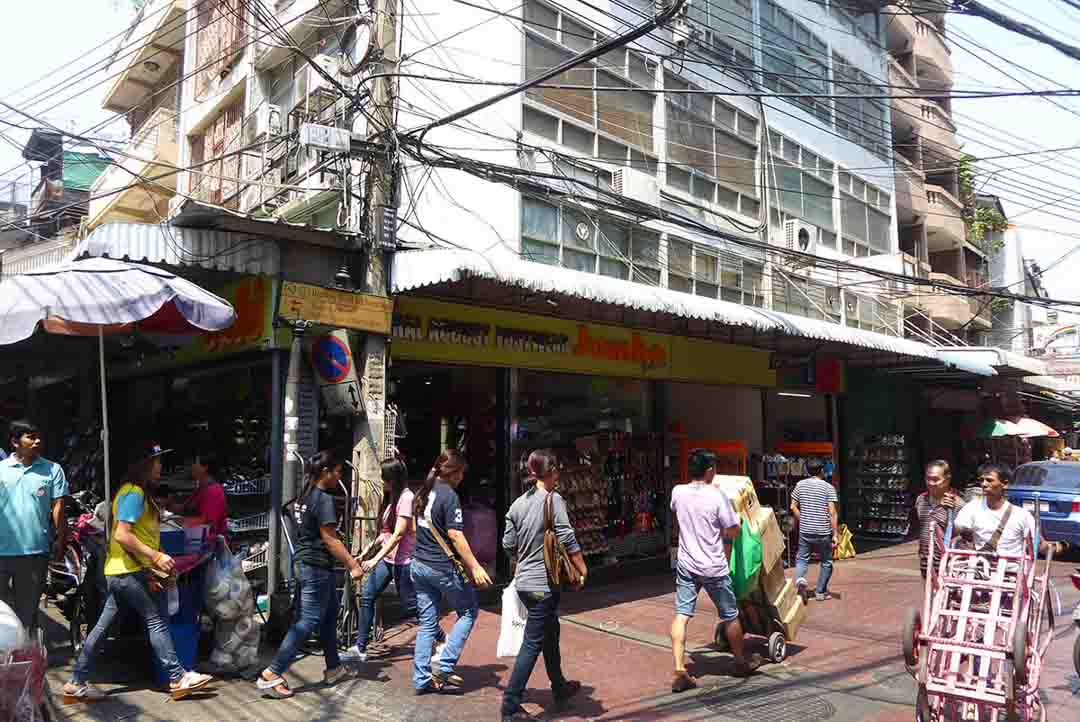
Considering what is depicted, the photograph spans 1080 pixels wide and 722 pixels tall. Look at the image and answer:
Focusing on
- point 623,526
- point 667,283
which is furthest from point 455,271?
point 667,283

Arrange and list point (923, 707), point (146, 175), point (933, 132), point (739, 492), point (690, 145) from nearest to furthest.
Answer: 1. point (923, 707)
2. point (739, 492)
3. point (690, 145)
4. point (146, 175)
5. point (933, 132)

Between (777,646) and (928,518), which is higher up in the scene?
(928,518)

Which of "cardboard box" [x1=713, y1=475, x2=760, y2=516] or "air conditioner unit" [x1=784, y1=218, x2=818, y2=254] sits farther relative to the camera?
"air conditioner unit" [x1=784, y1=218, x2=818, y2=254]

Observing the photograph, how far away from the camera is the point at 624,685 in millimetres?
5980

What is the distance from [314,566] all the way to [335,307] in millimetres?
2874

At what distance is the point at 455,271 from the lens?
7.07 metres

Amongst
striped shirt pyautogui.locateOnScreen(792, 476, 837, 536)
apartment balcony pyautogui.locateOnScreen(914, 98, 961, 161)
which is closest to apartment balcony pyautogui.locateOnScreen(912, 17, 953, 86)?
apartment balcony pyautogui.locateOnScreen(914, 98, 961, 161)

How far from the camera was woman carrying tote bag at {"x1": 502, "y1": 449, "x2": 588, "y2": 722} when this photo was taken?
4.95 meters

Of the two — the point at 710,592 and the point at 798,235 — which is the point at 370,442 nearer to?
the point at 710,592

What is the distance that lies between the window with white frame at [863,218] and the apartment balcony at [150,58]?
47.7ft

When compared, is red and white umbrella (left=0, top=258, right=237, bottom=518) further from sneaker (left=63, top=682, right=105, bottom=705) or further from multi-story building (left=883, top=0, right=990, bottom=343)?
multi-story building (left=883, top=0, right=990, bottom=343)

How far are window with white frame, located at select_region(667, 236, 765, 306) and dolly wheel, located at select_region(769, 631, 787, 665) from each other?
23.5ft

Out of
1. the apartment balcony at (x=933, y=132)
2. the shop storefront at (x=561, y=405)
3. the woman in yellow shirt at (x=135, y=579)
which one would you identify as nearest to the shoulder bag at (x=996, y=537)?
the shop storefront at (x=561, y=405)

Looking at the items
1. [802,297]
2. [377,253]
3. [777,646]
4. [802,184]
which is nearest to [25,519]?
[377,253]
